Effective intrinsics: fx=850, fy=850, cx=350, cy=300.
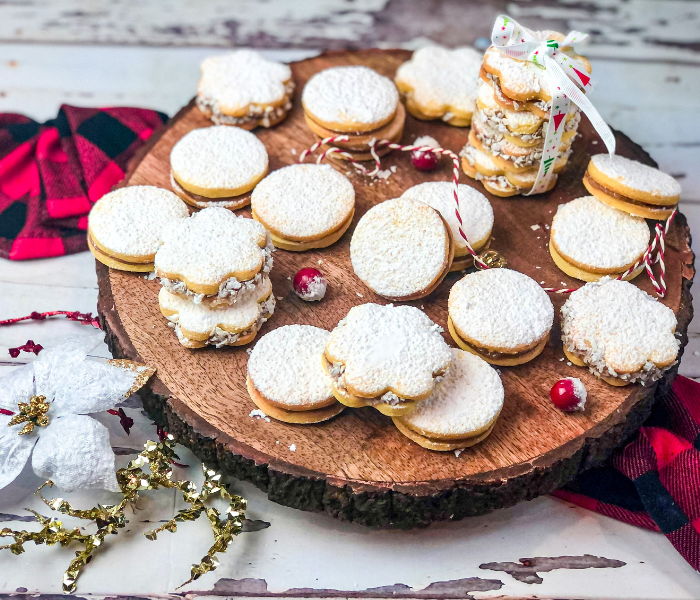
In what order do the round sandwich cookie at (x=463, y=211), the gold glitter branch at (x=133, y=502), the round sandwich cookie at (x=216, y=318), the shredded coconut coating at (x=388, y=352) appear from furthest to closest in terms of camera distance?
1. the round sandwich cookie at (x=463, y=211)
2. the round sandwich cookie at (x=216, y=318)
3. the gold glitter branch at (x=133, y=502)
4. the shredded coconut coating at (x=388, y=352)

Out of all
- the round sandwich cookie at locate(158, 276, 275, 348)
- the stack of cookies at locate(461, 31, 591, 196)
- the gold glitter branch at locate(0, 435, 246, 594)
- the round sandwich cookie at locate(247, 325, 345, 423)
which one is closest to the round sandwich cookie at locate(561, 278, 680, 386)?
the stack of cookies at locate(461, 31, 591, 196)

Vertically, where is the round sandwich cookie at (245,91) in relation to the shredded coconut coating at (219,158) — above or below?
above

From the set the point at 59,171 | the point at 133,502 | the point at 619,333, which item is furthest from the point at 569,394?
the point at 59,171

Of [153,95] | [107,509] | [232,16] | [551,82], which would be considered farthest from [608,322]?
[232,16]

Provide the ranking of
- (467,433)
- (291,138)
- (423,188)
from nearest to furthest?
(467,433), (423,188), (291,138)

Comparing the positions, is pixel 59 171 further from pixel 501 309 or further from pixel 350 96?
pixel 501 309

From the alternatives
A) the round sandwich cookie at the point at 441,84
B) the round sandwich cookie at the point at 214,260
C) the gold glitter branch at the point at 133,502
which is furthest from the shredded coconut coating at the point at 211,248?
the round sandwich cookie at the point at 441,84

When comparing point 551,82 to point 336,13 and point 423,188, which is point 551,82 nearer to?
point 423,188

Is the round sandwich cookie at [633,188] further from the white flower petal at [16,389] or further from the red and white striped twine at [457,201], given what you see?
the white flower petal at [16,389]
